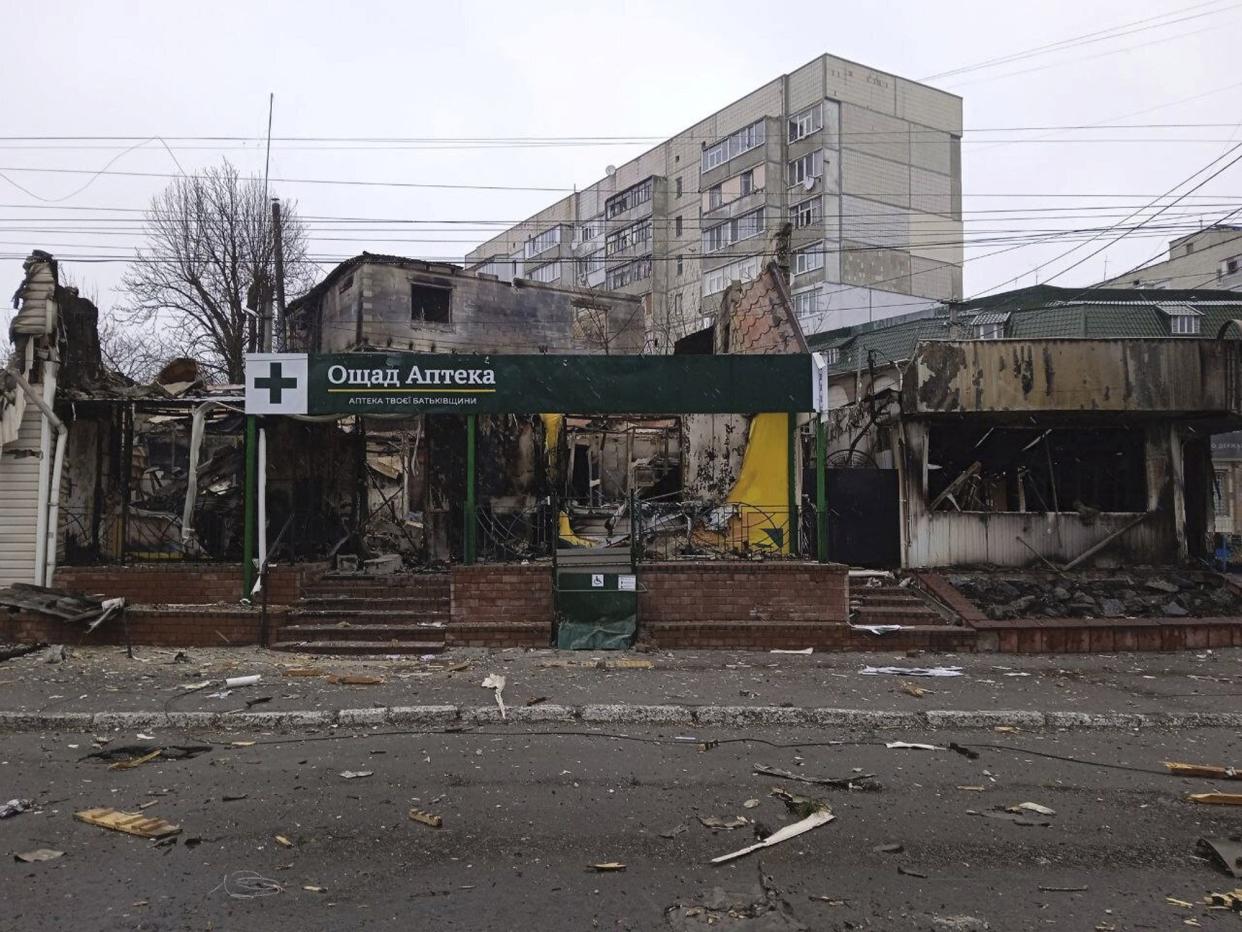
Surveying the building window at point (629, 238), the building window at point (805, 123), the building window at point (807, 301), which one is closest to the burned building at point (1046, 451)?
the building window at point (807, 301)

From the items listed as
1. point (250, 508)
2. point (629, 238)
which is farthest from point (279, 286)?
point (629, 238)

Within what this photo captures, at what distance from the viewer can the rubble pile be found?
1227 centimetres

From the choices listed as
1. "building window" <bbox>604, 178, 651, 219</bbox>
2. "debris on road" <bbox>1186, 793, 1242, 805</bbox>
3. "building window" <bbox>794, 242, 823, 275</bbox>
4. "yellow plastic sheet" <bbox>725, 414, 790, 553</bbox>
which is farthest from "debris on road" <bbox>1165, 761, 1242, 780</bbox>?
"building window" <bbox>604, 178, 651, 219</bbox>

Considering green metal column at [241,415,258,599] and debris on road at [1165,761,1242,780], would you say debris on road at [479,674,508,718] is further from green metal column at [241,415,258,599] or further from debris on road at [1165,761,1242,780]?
debris on road at [1165,761,1242,780]

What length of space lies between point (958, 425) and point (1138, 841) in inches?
431

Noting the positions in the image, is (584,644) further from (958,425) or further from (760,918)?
(958,425)

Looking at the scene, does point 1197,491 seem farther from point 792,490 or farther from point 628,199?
point 628,199

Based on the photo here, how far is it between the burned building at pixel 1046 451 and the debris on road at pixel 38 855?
484 inches

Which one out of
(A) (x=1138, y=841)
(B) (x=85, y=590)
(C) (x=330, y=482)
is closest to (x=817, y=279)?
(C) (x=330, y=482)

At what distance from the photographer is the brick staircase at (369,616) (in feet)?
34.7

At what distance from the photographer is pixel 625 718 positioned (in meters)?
7.82

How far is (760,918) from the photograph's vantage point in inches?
156

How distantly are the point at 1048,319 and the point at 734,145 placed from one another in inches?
988

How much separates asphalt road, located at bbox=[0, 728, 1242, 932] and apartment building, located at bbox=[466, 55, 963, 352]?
35.6 m
